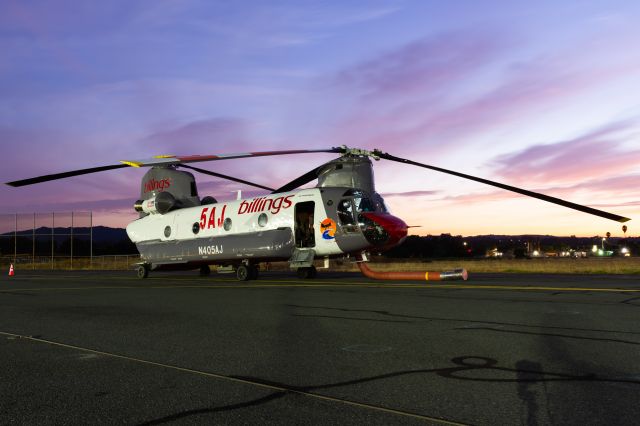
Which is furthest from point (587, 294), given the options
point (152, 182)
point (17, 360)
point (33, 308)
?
point (152, 182)

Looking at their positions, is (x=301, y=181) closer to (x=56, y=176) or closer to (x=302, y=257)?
(x=302, y=257)

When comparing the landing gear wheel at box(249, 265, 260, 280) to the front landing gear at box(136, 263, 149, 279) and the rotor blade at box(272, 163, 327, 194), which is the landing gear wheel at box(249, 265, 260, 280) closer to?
the rotor blade at box(272, 163, 327, 194)

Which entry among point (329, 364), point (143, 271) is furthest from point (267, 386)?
point (143, 271)

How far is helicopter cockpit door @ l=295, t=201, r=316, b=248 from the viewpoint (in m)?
22.1

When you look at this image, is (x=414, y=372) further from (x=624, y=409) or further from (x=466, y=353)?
(x=624, y=409)

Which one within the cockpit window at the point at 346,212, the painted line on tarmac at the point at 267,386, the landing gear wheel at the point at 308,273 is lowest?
the painted line on tarmac at the point at 267,386

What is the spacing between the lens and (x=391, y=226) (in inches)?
795

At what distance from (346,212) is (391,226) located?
6.14ft

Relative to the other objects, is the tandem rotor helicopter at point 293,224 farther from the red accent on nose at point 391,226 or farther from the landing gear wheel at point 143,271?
the landing gear wheel at point 143,271

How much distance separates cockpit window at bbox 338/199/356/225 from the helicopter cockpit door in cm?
157

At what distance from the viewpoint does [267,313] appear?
11172 mm

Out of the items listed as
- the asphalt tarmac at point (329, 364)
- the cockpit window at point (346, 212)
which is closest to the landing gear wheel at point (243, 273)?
the cockpit window at point (346, 212)

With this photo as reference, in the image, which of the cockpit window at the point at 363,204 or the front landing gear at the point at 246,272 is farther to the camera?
the front landing gear at the point at 246,272

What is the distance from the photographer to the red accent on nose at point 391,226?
66.1 feet
